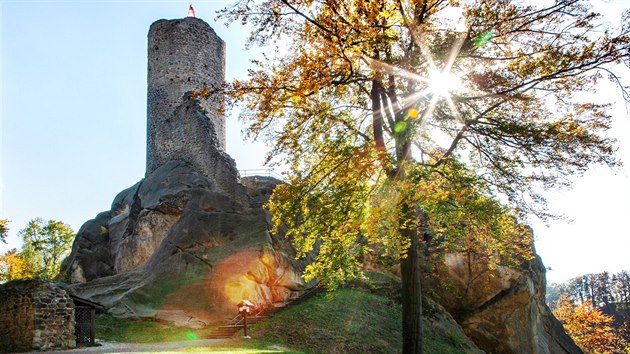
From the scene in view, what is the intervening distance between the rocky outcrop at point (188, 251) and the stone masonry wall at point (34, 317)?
4400 millimetres

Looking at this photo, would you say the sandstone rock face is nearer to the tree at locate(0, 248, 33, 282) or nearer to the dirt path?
the dirt path

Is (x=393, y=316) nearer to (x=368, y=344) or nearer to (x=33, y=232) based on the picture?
(x=368, y=344)


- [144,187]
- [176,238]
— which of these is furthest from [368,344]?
[144,187]

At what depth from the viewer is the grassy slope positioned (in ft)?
58.2

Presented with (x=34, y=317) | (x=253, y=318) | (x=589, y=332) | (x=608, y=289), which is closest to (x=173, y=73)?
(x=253, y=318)

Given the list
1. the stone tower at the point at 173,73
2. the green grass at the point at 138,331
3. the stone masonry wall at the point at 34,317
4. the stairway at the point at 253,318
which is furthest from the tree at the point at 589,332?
the stone masonry wall at the point at 34,317

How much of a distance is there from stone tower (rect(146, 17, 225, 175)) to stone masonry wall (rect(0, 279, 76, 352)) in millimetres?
16109

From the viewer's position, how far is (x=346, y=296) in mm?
22672

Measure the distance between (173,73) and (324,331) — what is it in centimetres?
2101

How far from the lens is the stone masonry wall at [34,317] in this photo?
49.8 ft

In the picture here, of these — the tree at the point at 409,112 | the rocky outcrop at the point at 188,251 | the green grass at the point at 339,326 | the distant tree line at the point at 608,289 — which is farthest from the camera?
the distant tree line at the point at 608,289

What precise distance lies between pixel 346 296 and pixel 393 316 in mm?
2329

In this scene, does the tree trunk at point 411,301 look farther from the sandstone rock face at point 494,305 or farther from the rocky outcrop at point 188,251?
the sandstone rock face at point 494,305

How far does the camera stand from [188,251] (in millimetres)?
23250
